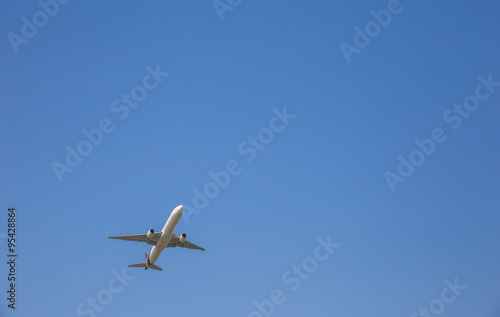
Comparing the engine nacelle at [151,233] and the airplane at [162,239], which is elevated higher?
the engine nacelle at [151,233]

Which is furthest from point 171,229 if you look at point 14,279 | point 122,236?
point 14,279

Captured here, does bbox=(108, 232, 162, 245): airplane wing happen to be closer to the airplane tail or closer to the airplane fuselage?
the airplane fuselage

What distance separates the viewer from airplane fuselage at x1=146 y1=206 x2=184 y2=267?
70125mm

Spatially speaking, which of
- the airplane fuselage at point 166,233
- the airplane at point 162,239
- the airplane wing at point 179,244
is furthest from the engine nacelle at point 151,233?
the airplane wing at point 179,244

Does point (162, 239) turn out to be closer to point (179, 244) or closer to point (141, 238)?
point (141, 238)

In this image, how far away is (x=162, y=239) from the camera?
7619cm

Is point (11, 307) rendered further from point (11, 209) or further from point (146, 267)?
point (146, 267)

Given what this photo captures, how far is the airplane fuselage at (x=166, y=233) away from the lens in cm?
7012

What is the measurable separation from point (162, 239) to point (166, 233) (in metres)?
2.07

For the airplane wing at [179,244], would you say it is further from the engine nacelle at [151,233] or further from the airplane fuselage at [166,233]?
the engine nacelle at [151,233]

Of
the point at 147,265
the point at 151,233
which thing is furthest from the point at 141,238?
the point at 147,265

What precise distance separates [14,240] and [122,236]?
22.9 metres

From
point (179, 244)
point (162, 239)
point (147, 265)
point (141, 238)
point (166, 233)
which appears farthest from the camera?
point (147, 265)

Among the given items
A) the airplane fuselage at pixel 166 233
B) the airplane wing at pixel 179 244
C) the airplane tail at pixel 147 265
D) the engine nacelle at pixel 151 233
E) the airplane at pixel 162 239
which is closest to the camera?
the airplane fuselage at pixel 166 233
